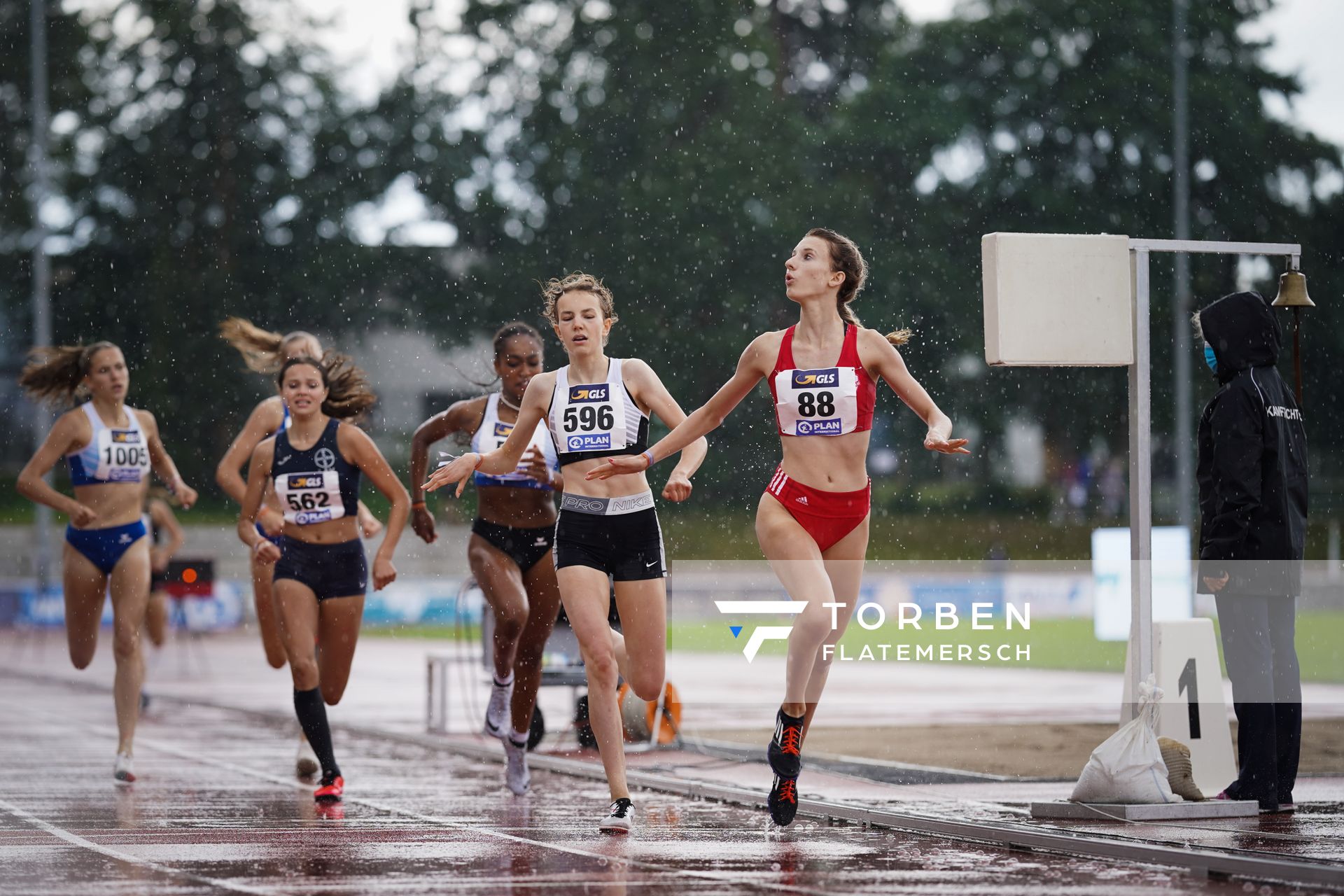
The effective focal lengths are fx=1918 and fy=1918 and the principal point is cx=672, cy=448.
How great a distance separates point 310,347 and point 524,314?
7.64m

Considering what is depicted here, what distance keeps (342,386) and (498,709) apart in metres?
1.93

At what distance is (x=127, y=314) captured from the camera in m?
30.4

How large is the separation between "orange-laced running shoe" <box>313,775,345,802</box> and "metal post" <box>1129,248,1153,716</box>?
149 inches

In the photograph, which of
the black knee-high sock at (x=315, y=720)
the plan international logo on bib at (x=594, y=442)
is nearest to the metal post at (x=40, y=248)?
the black knee-high sock at (x=315, y=720)

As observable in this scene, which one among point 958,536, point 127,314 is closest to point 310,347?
point 127,314

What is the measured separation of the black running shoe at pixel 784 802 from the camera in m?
7.96

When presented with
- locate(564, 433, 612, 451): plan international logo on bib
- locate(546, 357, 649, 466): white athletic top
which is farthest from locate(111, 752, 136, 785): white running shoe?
locate(564, 433, 612, 451): plan international logo on bib

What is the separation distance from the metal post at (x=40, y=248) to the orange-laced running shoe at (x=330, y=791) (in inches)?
845

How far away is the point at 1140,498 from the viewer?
28.8 ft

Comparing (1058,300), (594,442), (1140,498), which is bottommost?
(1140,498)

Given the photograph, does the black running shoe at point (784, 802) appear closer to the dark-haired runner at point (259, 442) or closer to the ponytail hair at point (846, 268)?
the ponytail hair at point (846, 268)

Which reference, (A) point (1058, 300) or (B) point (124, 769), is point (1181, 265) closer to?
(A) point (1058, 300)

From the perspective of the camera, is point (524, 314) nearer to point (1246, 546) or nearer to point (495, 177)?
point (495, 177)

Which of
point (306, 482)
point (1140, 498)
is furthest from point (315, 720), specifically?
point (1140, 498)
